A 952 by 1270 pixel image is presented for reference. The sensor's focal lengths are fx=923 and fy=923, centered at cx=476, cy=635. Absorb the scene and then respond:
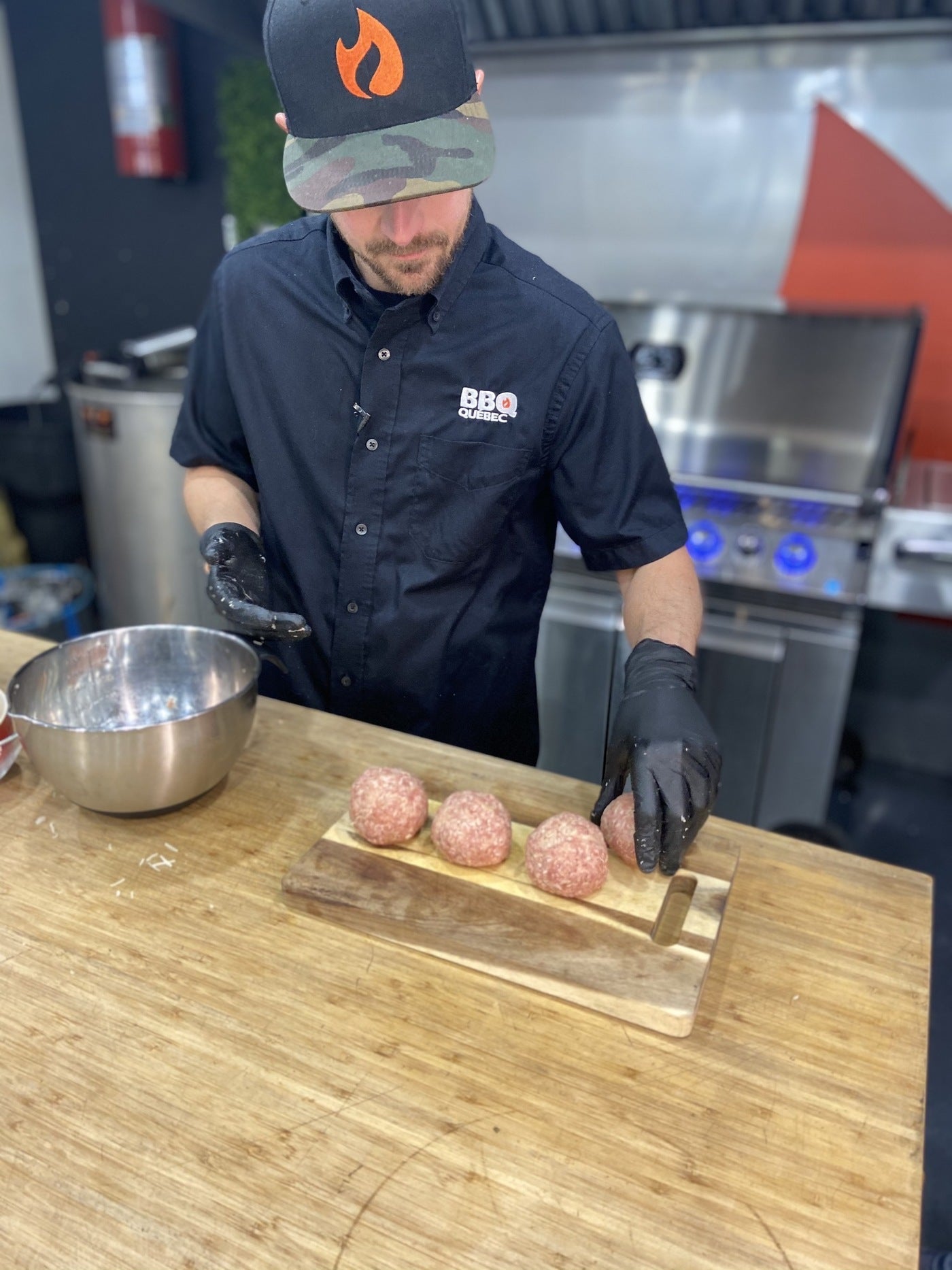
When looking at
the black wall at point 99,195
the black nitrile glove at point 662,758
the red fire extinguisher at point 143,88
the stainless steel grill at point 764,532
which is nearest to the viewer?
the black nitrile glove at point 662,758

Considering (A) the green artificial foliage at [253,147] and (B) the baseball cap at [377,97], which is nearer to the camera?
(B) the baseball cap at [377,97]

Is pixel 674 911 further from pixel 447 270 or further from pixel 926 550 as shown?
pixel 926 550

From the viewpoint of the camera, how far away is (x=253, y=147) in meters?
3.08

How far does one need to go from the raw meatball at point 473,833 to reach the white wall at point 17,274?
12.5 feet

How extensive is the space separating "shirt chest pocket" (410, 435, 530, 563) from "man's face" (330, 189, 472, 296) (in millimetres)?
238

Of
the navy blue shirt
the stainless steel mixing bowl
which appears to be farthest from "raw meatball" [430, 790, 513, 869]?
the navy blue shirt

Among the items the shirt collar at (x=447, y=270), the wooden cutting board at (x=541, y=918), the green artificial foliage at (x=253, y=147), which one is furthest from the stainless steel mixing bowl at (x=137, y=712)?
the green artificial foliage at (x=253, y=147)

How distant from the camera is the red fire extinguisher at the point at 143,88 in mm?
3297

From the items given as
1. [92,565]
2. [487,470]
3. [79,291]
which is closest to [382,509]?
[487,470]

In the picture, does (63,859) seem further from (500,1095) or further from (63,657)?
(500,1095)

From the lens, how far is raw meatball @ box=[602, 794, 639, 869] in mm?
1097

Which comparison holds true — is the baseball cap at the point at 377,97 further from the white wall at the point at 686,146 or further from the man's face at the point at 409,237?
the white wall at the point at 686,146

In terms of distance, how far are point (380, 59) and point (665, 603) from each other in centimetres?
81

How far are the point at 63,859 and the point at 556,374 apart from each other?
38.3 inches
